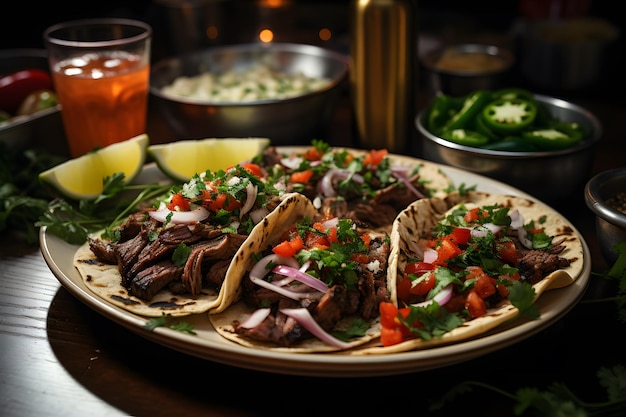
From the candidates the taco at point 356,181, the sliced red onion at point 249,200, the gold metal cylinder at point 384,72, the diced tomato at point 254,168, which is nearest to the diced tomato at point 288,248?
the sliced red onion at point 249,200

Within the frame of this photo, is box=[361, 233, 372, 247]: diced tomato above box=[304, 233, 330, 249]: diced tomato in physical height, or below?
below

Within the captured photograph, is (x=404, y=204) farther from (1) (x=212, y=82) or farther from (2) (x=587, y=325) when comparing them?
(1) (x=212, y=82)

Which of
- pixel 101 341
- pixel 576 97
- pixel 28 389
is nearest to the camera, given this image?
pixel 28 389

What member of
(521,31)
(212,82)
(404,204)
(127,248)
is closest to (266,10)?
(212,82)

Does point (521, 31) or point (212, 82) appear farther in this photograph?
point (521, 31)

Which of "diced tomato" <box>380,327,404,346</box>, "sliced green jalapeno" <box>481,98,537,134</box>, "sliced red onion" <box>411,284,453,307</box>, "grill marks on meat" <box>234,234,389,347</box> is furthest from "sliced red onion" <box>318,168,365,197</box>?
"diced tomato" <box>380,327,404,346</box>

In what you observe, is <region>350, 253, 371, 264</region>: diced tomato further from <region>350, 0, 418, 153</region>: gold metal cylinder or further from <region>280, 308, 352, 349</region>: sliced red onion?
<region>350, 0, 418, 153</region>: gold metal cylinder

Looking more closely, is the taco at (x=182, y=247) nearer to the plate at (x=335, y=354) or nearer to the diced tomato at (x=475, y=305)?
the plate at (x=335, y=354)
